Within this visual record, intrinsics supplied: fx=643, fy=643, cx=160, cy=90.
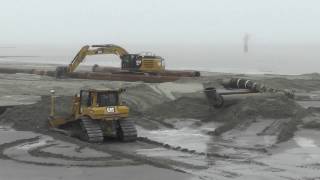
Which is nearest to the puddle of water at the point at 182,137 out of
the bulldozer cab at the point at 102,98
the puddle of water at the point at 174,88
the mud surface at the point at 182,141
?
the mud surface at the point at 182,141

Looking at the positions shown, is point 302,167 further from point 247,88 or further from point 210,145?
point 247,88

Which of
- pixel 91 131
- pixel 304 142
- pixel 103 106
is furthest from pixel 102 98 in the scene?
pixel 304 142

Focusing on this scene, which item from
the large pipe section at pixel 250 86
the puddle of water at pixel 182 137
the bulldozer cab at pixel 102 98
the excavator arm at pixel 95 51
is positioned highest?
the excavator arm at pixel 95 51

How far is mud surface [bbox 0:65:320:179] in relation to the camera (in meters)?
16.3

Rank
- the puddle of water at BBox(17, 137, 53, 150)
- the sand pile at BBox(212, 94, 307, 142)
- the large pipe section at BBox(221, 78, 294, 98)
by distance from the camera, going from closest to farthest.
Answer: the puddle of water at BBox(17, 137, 53, 150)
the sand pile at BBox(212, 94, 307, 142)
the large pipe section at BBox(221, 78, 294, 98)

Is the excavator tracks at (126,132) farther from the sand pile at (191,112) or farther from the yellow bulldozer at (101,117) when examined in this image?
the sand pile at (191,112)

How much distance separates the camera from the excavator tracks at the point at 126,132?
20.9m

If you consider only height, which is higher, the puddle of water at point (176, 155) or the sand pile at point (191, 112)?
the sand pile at point (191, 112)

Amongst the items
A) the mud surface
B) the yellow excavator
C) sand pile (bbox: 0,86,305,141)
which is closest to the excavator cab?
the yellow excavator

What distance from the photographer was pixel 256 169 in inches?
642

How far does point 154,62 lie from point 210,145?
23.5 metres

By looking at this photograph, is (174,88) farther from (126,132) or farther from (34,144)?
(34,144)

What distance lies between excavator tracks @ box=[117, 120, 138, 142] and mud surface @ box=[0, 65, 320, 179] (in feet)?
1.05

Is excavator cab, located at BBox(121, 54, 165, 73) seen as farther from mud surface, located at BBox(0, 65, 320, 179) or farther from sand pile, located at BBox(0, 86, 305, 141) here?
sand pile, located at BBox(0, 86, 305, 141)
